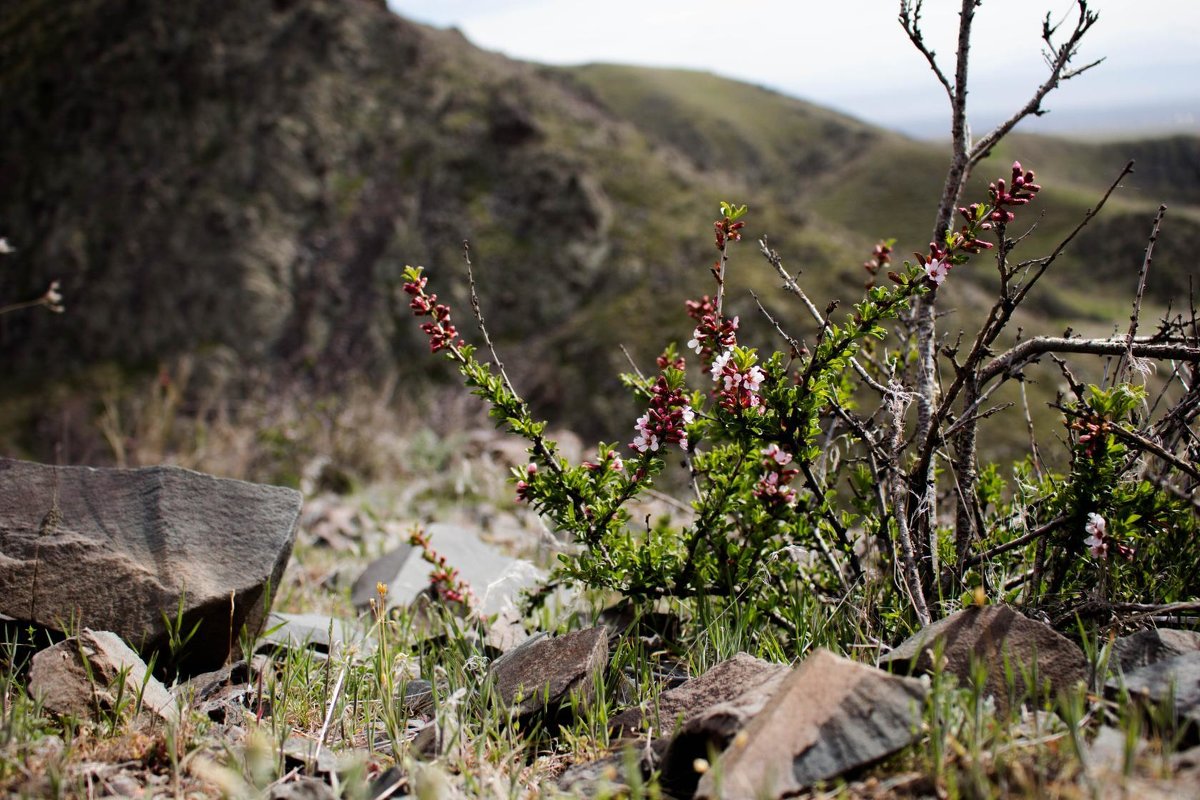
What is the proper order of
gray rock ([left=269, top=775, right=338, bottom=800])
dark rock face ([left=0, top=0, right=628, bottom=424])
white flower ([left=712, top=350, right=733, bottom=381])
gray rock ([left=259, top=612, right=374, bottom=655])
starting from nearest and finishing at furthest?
gray rock ([left=269, top=775, right=338, bottom=800]) → white flower ([left=712, top=350, right=733, bottom=381]) → gray rock ([left=259, top=612, right=374, bottom=655]) → dark rock face ([left=0, top=0, right=628, bottom=424])

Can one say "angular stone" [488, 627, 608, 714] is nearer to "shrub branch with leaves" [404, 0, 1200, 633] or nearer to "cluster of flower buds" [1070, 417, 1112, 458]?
"shrub branch with leaves" [404, 0, 1200, 633]

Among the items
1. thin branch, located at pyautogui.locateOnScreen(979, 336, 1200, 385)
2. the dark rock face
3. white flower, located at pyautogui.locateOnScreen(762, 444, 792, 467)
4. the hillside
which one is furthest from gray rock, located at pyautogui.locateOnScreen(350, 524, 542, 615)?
the dark rock face

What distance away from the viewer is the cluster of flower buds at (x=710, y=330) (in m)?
2.45

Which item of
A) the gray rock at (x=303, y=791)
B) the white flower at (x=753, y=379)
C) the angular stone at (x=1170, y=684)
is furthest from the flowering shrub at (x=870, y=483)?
the gray rock at (x=303, y=791)

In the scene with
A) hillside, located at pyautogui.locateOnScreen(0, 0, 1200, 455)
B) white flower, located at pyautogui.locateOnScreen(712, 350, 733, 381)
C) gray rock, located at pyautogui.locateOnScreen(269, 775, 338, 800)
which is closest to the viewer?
gray rock, located at pyautogui.locateOnScreen(269, 775, 338, 800)

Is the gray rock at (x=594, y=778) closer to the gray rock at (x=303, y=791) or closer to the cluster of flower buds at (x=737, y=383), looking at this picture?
the gray rock at (x=303, y=791)

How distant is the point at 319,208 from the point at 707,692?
13741 mm

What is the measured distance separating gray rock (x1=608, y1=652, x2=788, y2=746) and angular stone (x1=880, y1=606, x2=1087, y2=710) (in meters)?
0.31

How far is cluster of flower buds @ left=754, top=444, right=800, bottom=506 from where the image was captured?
2.54 metres

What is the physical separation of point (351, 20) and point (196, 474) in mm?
16441

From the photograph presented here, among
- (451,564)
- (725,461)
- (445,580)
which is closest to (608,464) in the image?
(725,461)

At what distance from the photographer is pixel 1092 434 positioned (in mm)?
2154

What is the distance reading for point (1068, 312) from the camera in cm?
1916

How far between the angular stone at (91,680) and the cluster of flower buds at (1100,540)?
2.42 metres
